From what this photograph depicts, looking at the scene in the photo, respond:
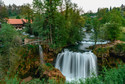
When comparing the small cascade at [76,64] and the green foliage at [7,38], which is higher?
the green foliage at [7,38]

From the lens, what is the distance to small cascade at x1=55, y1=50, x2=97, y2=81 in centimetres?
1470

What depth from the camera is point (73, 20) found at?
70.4ft

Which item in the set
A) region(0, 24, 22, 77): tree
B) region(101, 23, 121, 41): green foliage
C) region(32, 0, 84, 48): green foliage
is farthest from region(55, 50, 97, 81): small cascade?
region(0, 24, 22, 77): tree

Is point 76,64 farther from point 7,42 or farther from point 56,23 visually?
point 7,42

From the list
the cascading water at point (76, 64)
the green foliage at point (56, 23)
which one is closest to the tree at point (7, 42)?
the green foliage at point (56, 23)

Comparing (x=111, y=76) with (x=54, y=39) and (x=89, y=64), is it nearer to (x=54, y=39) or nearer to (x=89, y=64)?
(x=89, y=64)

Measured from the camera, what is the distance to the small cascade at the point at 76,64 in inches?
579

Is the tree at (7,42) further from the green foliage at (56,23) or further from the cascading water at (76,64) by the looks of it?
the cascading water at (76,64)

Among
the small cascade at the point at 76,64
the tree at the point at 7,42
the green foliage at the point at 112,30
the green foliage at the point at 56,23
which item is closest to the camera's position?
the tree at the point at 7,42

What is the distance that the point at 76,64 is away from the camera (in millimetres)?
15344

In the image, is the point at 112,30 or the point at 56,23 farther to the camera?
the point at 112,30

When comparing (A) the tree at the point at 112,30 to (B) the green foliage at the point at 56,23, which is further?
(A) the tree at the point at 112,30

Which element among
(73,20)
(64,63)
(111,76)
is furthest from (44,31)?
(111,76)

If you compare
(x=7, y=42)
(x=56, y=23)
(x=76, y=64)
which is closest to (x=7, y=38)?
(x=7, y=42)
